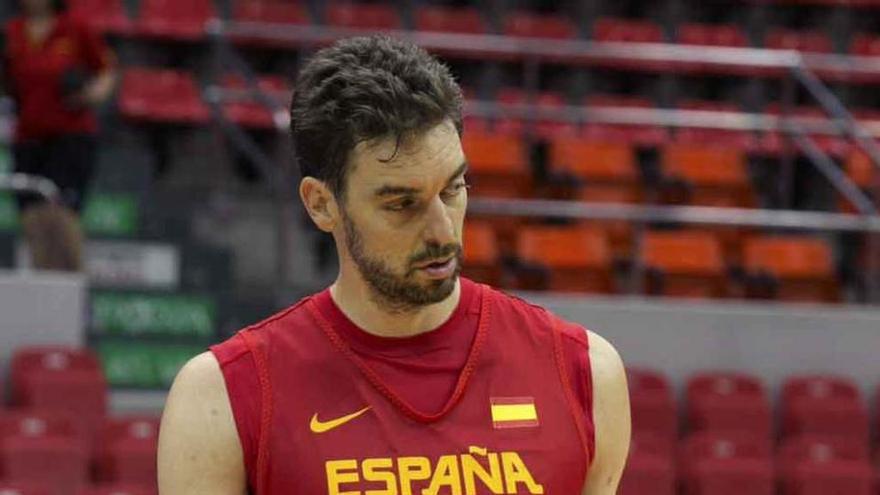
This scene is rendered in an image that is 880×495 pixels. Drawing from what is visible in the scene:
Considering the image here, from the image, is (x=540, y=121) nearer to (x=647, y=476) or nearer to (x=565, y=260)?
(x=565, y=260)

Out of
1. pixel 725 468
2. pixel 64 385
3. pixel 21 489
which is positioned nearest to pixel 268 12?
pixel 64 385

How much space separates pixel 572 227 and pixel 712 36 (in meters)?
3.13

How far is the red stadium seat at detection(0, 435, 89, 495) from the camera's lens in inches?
263

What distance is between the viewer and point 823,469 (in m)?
7.45

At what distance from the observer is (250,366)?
248cm

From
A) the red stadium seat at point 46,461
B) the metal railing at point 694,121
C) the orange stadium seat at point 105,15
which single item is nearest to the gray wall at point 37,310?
the metal railing at point 694,121

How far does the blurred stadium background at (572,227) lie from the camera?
761 centimetres

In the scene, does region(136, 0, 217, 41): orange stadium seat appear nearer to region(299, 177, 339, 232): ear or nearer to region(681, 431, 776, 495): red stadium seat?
region(681, 431, 776, 495): red stadium seat

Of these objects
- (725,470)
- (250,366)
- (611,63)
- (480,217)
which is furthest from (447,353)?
(611,63)

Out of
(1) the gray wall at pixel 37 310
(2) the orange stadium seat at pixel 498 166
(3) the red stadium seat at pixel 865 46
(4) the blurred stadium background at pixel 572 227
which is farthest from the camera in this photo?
(3) the red stadium seat at pixel 865 46

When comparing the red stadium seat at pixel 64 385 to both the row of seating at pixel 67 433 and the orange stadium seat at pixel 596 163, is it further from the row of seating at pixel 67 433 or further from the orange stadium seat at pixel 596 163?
→ the orange stadium seat at pixel 596 163

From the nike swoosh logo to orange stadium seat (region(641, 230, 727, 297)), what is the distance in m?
7.10

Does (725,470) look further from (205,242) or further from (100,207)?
(100,207)

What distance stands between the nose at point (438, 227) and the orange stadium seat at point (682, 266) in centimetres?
717
